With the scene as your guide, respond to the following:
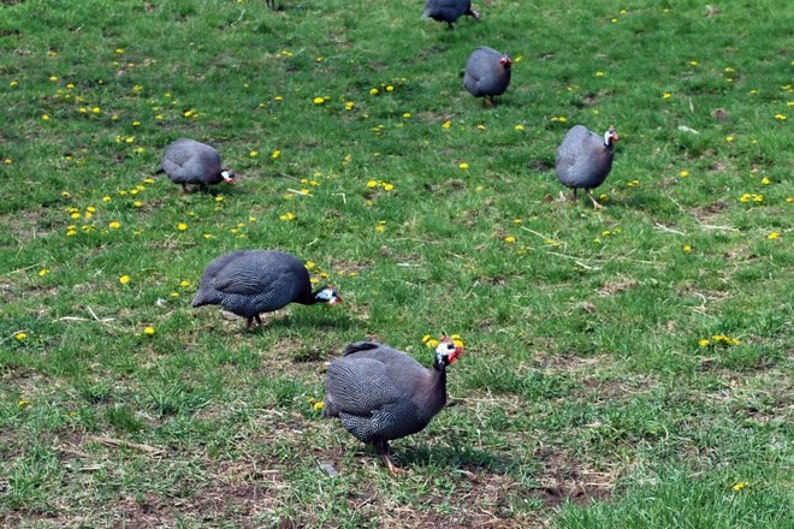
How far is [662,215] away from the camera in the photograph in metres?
9.77

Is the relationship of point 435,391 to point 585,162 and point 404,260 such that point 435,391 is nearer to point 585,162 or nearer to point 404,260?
point 404,260

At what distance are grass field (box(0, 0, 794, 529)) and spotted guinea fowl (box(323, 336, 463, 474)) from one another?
25cm

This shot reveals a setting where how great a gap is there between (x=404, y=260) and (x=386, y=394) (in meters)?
3.55

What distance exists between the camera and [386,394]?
551 centimetres

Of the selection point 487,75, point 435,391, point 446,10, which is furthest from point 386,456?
point 446,10

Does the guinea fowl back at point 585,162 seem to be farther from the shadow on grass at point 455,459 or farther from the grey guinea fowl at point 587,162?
the shadow on grass at point 455,459

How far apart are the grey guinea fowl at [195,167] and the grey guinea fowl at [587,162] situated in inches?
121

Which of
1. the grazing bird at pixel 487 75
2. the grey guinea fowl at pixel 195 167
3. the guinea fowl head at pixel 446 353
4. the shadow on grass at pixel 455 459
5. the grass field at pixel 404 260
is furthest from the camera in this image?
the grazing bird at pixel 487 75

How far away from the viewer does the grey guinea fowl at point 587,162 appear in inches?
392

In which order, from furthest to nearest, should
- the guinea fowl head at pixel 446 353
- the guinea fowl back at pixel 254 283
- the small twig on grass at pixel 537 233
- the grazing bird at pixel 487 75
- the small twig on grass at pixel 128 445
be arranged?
1. the grazing bird at pixel 487 75
2. the small twig on grass at pixel 537 233
3. the guinea fowl back at pixel 254 283
4. the small twig on grass at pixel 128 445
5. the guinea fowl head at pixel 446 353

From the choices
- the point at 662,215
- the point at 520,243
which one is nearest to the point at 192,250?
the point at 520,243

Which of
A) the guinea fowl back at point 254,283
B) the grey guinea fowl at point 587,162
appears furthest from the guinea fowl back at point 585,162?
the guinea fowl back at point 254,283

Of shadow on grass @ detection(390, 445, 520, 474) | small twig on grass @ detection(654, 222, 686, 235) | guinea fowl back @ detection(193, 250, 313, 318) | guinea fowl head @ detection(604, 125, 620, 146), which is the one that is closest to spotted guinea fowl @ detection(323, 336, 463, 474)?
shadow on grass @ detection(390, 445, 520, 474)

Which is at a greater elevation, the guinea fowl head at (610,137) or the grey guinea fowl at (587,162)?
the guinea fowl head at (610,137)
